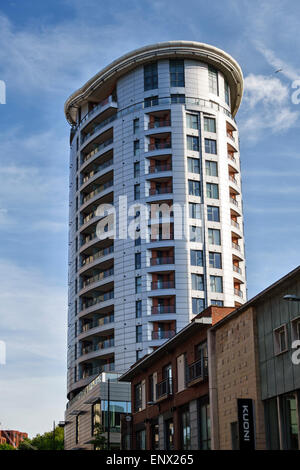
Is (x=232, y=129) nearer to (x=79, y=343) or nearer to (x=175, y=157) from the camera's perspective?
(x=175, y=157)

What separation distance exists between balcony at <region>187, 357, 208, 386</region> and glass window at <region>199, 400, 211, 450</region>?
1.28 m

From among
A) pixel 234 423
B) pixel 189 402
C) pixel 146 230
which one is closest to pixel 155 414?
pixel 189 402

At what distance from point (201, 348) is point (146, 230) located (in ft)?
135

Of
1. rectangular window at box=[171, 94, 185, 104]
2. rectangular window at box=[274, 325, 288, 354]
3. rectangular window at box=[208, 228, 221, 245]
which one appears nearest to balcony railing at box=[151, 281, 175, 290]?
rectangular window at box=[208, 228, 221, 245]

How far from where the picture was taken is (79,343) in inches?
3469

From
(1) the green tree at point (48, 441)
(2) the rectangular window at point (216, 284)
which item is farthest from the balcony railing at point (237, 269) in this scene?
(1) the green tree at point (48, 441)

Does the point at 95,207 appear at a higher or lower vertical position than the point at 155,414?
higher

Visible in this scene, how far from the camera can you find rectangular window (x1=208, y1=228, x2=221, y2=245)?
80625 mm

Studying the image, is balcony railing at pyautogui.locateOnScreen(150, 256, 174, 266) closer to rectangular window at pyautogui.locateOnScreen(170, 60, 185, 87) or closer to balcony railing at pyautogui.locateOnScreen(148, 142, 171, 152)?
balcony railing at pyautogui.locateOnScreen(148, 142, 171, 152)

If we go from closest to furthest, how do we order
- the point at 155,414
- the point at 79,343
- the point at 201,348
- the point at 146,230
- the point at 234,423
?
the point at 234,423
the point at 201,348
the point at 155,414
the point at 146,230
the point at 79,343

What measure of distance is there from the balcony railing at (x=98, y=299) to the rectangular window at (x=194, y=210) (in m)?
13.2

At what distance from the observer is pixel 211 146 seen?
84438 millimetres

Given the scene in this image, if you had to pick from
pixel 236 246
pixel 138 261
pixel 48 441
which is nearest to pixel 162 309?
pixel 138 261
